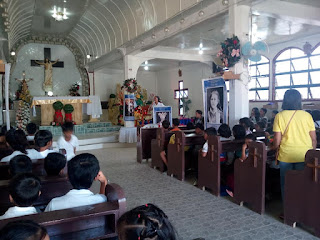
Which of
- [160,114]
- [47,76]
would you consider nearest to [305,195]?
[160,114]

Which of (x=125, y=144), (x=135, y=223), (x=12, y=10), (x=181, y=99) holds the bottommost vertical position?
(x=125, y=144)

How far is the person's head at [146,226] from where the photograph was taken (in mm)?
998

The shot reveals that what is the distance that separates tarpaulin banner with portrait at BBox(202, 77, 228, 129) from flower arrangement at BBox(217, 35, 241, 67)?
0.40 metres

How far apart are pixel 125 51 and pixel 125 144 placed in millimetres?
3372

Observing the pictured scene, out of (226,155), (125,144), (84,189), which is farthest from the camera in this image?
(125,144)

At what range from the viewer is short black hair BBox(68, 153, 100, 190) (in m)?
2.20

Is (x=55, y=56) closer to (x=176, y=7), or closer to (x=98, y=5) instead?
(x=98, y=5)

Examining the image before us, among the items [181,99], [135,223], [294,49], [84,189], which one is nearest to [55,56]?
[181,99]

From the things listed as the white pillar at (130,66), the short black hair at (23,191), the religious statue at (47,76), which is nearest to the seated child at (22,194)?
the short black hair at (23,191)

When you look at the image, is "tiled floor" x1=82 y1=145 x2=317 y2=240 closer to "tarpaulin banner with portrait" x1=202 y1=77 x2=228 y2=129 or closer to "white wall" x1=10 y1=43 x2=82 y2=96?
"tarpaulin banner with portrait" x1=202 y1=77 x2=228 y2=129

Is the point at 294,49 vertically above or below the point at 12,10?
below

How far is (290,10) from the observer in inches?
246

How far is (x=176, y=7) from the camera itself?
22.0 ft

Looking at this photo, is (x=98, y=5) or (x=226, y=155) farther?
(x=98, y=5)
